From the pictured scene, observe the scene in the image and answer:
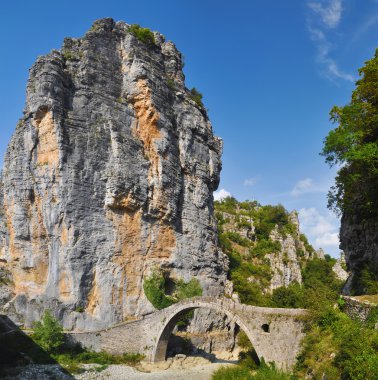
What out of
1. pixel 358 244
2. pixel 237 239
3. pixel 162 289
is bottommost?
pixel 162 289

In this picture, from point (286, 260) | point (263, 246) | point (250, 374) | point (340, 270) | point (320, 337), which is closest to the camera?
point (320, 337)

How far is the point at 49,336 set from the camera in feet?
81.6

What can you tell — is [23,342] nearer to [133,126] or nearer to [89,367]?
[89,367]

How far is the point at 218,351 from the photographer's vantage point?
32906 mm

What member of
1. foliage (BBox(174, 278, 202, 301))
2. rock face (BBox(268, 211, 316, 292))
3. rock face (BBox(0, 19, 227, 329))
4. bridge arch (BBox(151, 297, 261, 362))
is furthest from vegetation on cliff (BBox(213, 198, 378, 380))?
rock face (BBox(0, 19, 227, 329))

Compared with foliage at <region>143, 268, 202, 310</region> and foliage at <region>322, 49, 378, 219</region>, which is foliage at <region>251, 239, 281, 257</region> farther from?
foliage at <region>322, 49, 378, 219</region>

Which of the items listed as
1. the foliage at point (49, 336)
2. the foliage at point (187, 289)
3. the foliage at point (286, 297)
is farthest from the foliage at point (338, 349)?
the foliage at point (286, 297)

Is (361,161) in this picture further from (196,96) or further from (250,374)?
(196,96)

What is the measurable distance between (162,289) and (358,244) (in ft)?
50.4

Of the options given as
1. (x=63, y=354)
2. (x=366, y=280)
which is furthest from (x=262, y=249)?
(x=366, y=280)

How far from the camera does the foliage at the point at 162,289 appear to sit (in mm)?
31234

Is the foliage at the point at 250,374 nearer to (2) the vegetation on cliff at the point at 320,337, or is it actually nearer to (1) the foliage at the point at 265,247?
(2) the vegetation on cliff at the point at 320,337

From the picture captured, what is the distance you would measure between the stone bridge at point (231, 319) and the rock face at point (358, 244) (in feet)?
18.3

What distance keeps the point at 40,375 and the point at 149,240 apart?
571 inches
